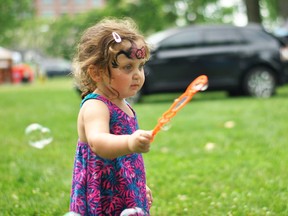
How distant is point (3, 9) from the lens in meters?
24.6

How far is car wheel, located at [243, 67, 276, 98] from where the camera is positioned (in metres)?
11.7

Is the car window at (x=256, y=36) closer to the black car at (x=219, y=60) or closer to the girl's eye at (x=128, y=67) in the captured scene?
the black car at (x=219, y=60)

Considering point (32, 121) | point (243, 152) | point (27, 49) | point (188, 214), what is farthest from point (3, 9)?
point (27, 49)

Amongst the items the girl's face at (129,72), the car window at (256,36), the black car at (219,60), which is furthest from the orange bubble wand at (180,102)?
the car window at (256,36)

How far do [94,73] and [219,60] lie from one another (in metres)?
9.55

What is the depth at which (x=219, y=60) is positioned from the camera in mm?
11633

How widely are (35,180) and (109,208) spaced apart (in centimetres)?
218

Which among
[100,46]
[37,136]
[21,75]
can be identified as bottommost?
[21,75]

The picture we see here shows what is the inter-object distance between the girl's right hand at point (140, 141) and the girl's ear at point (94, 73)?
0.48 meters

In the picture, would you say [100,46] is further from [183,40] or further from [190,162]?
[183,40]

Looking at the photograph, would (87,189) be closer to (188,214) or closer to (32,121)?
(188,214)

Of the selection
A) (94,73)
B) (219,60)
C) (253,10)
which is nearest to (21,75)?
(253,10)

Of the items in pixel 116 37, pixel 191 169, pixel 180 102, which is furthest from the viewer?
pixel 191 169

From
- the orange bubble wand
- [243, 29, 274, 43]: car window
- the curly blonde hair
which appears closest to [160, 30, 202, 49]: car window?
[243, 29, 274, 43]: car window
